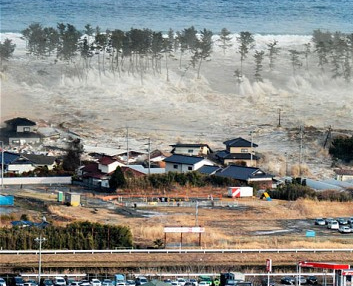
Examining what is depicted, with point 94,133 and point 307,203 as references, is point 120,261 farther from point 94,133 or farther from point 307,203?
point 94,133

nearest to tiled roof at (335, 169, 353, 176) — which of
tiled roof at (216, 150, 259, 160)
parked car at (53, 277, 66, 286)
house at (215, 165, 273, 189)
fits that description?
house at (215, 165, 273, 189)

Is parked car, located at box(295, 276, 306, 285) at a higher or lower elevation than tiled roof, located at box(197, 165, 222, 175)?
higher

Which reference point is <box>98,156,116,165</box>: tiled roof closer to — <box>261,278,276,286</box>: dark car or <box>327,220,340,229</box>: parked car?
<box>327,220,340,229</box>: parked car

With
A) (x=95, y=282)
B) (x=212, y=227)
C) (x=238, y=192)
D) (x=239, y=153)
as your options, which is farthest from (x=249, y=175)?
(x=95, y=282)

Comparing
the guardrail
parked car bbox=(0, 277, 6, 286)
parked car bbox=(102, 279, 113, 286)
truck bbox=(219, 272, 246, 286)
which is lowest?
the guardrail

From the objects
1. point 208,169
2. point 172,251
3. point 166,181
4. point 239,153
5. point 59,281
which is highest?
point 59,281

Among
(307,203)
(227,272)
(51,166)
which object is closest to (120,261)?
(227,272)

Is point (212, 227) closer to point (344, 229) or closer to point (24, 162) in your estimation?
point (344, 229)
